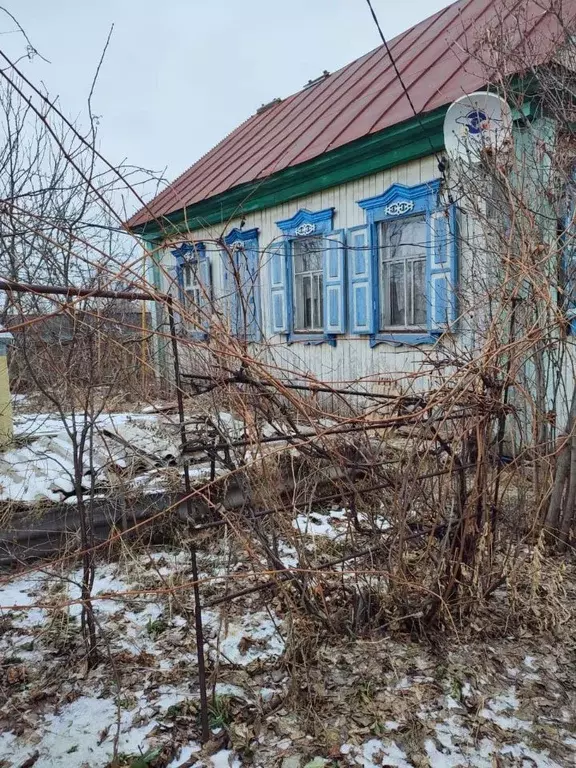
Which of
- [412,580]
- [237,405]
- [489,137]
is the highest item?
[489,137]

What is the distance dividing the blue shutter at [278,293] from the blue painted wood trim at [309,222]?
28cm

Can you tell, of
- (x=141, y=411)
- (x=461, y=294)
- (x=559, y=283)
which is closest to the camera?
(x=559, y=283)

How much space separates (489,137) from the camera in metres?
3.96

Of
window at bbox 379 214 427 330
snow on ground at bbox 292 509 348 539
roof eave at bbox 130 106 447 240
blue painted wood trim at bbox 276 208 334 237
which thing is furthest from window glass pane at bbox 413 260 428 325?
snow on ground at bbox 292 509 348 539

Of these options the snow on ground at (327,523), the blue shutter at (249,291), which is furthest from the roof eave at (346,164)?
the snow on ground at (327,523)

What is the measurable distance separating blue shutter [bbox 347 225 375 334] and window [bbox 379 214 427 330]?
0.14 metres

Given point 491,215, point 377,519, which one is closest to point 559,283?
point 491,215

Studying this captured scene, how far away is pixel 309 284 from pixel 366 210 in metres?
1.57

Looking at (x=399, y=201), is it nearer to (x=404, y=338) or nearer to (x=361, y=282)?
(x=361, y=282)

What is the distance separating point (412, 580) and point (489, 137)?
10.0 ft

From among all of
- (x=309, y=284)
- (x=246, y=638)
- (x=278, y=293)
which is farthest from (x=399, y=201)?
(x=246, y=638)

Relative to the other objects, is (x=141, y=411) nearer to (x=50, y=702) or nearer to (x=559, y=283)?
(x=50, y=702)

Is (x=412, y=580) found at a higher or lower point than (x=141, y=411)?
lower

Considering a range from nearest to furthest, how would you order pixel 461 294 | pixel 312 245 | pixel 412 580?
pixel 412 580 < pixel 461 294 < pixel 312 245
